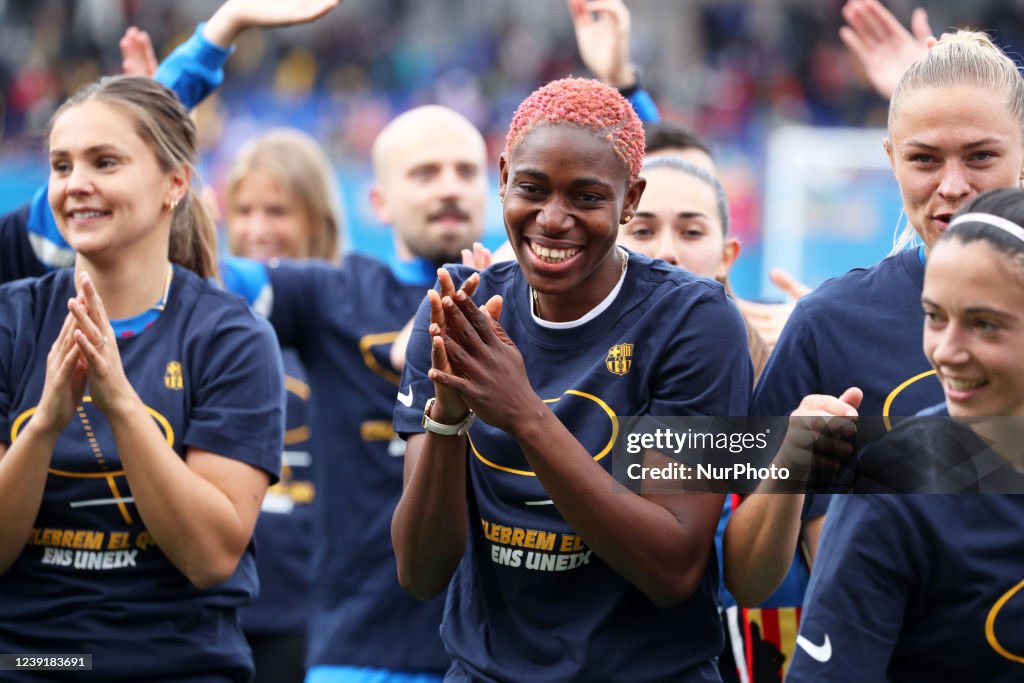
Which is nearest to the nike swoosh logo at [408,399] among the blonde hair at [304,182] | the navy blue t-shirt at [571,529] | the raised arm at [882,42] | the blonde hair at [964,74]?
the navy blue t-shirt at [571,529]

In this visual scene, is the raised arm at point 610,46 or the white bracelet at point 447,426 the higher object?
the raised arm at point 610,46

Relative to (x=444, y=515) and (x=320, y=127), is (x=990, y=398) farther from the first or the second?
(x=320, y=127)

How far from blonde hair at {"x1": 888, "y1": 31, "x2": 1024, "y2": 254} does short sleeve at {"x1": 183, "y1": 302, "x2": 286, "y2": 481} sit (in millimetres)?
1606

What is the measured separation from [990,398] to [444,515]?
112 centimetres

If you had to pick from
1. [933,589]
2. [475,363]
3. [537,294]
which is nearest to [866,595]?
[933,589]

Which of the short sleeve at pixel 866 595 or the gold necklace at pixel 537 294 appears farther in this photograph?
the gold necklace at pixel 537 294

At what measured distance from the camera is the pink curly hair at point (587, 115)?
2812 millimetres

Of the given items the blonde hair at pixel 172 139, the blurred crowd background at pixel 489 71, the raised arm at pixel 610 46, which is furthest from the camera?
the blurred crowd background at pixel 489 71

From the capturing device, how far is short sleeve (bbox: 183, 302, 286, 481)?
10.9 ft

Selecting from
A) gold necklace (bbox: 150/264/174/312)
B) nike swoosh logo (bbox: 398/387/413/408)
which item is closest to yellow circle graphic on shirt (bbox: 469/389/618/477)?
nike swoosh logo (bbox: 398/387/413/408)

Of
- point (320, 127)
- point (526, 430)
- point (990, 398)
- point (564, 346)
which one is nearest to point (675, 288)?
point (564, 346)

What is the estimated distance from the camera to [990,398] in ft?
8.03

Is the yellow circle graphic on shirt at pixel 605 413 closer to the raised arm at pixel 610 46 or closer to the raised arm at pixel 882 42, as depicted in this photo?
the raised arm at pixel 610 46

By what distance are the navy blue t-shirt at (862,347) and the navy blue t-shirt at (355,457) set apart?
1809mm
